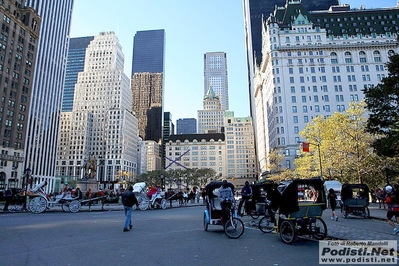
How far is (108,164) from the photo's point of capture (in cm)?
14338

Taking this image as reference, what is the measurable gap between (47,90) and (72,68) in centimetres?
8636

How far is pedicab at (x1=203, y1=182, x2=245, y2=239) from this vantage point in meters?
10.2

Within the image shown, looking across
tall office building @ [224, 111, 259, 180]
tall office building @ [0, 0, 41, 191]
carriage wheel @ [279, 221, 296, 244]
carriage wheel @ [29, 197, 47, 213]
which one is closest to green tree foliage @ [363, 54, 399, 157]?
carriage wheel @ [279, 221, 296, 244]

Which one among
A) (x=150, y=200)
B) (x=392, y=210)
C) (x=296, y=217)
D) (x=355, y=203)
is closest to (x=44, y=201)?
(x=150, y=200)

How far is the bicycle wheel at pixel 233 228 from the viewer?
10.1 metres

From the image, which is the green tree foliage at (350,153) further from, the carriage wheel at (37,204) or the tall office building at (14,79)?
the tall office building at (14,79)

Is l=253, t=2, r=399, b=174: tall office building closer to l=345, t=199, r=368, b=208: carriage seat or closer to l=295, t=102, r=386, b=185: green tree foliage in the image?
l=295, t=102, r=386, b=185: green tree foliage

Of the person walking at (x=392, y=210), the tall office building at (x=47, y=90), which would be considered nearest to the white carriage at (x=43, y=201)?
the person walking at (x=392, y=210)

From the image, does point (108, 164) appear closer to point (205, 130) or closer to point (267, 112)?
point (205, 130)

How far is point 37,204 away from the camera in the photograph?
2162cm

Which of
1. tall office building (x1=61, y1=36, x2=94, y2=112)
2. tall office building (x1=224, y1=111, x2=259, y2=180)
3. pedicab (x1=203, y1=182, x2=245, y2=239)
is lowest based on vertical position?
pedicab (x1=203, y1=182, x2=245, y2=239)

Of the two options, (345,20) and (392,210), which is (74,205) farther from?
(345,20)

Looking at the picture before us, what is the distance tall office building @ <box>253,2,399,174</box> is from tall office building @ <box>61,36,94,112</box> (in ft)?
440

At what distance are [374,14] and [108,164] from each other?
129131 mm
